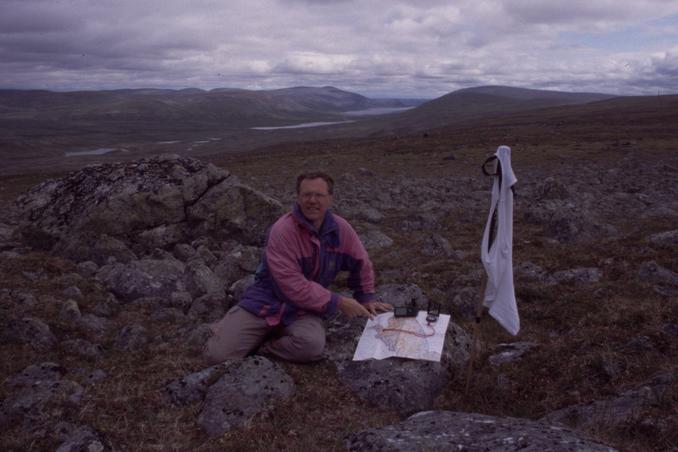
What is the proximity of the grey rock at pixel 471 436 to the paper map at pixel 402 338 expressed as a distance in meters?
1.37

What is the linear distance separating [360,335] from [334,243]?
1.32 metres

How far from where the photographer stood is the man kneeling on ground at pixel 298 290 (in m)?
6.67

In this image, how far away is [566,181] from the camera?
23.9 metres

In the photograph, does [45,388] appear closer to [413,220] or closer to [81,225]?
[81,225]

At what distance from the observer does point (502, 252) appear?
6.17m

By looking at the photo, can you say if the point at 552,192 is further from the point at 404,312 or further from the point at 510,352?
the point at 404,312

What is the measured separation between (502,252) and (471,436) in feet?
7.65

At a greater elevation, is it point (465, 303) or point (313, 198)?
Answer: point (313, 198)

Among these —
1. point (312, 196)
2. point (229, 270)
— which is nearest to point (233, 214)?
point (229, 270)

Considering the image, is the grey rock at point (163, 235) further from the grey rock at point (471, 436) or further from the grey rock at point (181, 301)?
the grey rock at point (471, 436)

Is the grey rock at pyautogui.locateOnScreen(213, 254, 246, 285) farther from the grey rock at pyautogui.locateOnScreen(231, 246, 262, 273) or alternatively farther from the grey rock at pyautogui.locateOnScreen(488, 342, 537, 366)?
the grey rock at pyautogui.locateOnScreen(488, 342, 537, 366)

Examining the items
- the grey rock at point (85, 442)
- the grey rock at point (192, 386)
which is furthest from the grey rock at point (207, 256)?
the grey rock at point (85, 442)

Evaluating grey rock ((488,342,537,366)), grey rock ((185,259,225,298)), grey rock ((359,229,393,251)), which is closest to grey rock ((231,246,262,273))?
grey rock ((185,259,225,298))

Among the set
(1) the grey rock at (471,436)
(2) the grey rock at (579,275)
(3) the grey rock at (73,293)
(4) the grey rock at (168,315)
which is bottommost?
(4) the grey rock at (168,315)
